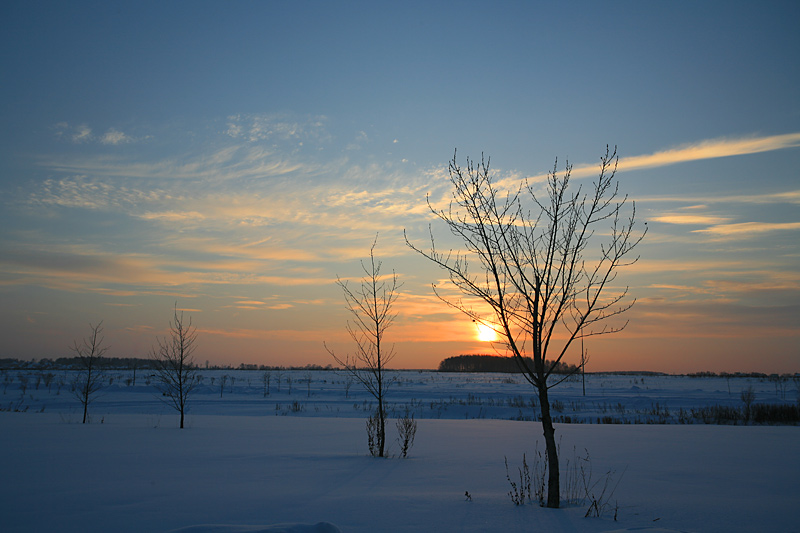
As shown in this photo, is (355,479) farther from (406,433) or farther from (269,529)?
(269,529)

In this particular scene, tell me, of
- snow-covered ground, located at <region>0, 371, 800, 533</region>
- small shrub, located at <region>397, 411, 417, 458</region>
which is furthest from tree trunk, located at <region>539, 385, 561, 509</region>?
small shrub, located at <region>397, 411, 417, 458</region>

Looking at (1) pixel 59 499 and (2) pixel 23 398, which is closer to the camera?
(1) pixel 59 499

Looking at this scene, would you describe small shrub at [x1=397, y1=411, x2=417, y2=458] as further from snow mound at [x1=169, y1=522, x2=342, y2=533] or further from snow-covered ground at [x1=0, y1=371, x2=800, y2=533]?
snow mound at [x1=169, y1=522, x2=342, y2=533]

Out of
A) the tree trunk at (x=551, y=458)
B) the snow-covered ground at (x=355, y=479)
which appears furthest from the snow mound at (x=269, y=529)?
the tree trunk at (x=551, y=458)

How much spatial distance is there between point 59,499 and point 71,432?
8938mm

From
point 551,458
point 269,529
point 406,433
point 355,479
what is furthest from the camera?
point 406,433

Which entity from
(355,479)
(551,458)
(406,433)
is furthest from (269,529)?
(406,433)

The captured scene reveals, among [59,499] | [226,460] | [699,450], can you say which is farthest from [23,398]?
[699,450]

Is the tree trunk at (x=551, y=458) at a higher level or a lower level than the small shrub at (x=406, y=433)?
higher

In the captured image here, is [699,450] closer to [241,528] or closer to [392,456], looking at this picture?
[392,456]

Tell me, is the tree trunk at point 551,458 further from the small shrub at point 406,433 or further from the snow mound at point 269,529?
the small shrub at point 406,433

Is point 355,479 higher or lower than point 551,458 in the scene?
lower

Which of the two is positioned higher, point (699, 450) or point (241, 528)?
point (241, 528)

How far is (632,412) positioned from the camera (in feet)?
91.6
